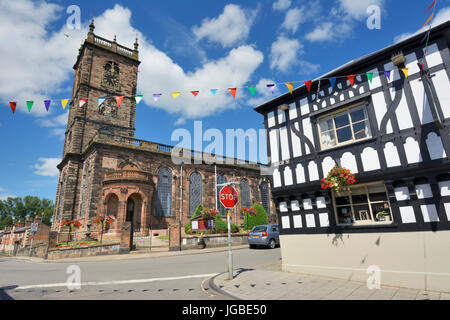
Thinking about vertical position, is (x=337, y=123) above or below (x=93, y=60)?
below

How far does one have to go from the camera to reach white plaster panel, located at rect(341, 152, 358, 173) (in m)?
7.23

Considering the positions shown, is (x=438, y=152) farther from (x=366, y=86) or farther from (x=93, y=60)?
(x=93, y=60)

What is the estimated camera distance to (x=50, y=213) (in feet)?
231

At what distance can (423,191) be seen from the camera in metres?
5.99

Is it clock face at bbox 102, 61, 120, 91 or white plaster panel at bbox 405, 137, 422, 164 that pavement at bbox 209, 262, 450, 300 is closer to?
white plaster panel at bbox 405, 137, 422, 164

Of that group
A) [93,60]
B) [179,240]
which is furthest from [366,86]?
[93,60]

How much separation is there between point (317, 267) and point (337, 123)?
4786 millimetres

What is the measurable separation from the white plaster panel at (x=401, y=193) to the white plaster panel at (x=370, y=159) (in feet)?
2.52

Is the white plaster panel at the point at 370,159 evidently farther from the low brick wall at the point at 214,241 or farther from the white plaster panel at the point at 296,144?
the low brick wall at the point at 214,241

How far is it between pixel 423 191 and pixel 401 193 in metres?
0.46

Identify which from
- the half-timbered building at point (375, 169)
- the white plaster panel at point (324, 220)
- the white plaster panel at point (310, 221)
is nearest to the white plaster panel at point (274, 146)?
the half-timbered building at point (375, 169)

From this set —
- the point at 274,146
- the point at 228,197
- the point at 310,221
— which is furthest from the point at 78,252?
the point at 310,221

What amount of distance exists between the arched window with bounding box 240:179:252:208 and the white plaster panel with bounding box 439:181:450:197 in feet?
86.0

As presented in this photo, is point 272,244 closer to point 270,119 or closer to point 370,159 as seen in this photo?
point 270,119
